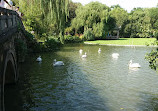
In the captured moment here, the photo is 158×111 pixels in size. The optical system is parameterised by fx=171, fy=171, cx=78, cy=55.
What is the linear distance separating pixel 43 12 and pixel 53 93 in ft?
53.0

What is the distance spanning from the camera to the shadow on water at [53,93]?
757cm

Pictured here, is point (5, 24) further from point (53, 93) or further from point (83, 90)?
point (83, 90)

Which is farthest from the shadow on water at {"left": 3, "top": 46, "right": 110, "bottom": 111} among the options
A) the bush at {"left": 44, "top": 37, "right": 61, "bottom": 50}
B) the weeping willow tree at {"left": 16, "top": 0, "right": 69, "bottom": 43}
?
the weeping willow tree at {"left": 16, "top": 0, "right": 69, "bottom": 43}

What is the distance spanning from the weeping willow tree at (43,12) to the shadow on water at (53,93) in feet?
40.1

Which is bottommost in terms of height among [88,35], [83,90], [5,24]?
[83,90]

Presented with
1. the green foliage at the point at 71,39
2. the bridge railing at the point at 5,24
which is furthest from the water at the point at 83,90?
the green foliage at the point at 71,39

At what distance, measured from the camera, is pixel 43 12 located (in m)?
22.8

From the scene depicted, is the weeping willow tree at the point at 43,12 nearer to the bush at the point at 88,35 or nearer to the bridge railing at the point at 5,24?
the bridge railing at the point at 5,24

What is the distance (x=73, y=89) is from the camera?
974 centimetres

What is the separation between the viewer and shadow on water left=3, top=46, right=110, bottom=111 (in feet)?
24.8

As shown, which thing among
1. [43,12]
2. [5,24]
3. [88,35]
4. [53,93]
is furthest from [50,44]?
[88,35]

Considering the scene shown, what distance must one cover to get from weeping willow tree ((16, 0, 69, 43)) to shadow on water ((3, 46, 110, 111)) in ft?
40.1

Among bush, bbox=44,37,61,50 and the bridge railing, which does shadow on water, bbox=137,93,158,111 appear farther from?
bush, bbox=44,37,61,50

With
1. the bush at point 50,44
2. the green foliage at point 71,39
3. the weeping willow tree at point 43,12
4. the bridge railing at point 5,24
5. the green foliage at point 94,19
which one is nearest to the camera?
the bridge railing at point 5,24
